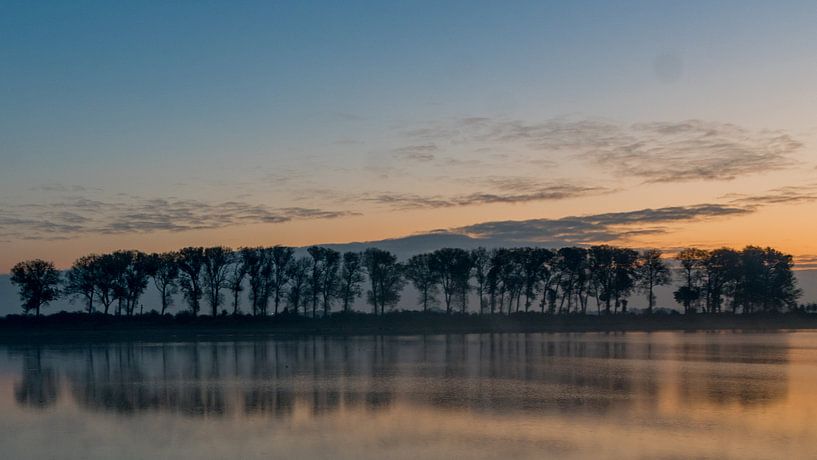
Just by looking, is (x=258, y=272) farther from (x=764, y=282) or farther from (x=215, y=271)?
(x=764, y=282)

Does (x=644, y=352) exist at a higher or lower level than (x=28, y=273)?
lower

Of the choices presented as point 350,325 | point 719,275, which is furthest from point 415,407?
point 719,275

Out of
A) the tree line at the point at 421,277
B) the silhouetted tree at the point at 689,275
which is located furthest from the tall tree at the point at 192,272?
the silhouetted tree at the point at 689,275

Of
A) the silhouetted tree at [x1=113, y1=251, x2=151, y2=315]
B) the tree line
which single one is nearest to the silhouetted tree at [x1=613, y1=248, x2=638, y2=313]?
the tree line

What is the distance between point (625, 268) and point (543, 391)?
200ft

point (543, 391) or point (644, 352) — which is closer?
point (543, 391)

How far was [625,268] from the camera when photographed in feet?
273

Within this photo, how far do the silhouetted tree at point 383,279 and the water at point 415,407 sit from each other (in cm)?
3998

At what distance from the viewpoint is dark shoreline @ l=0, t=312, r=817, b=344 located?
2763 inches

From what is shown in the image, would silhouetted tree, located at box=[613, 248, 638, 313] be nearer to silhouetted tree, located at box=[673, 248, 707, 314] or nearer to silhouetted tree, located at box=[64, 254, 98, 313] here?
silhouetted tree, located at box=[673, 248, 707, 314]

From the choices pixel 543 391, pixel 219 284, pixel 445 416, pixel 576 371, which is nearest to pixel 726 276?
pixel 219 284

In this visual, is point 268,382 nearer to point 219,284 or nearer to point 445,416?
point 445,416

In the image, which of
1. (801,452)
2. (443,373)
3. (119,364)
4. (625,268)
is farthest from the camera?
(625,268)

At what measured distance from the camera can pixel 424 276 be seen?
264 feet
